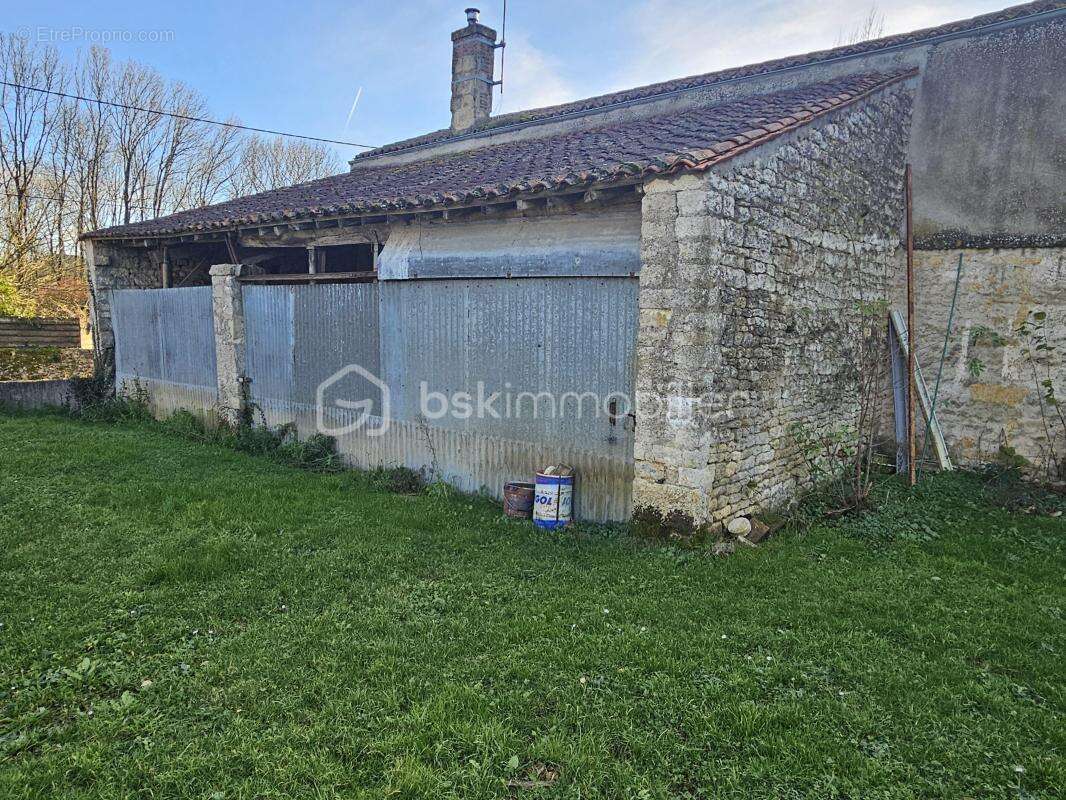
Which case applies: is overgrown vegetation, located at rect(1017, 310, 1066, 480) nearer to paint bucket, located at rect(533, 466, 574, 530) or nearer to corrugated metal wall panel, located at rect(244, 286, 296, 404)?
paint bucket, located at rect(533, 466, 574, 530)

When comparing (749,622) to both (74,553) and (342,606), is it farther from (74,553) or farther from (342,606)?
(74,553)

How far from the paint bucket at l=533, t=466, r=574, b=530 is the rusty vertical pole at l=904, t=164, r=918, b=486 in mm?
4275

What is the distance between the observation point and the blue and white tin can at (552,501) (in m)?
6.11

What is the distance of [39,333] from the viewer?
42.6 feet

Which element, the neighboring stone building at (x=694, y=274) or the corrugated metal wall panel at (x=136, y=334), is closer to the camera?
the neighboring stone building at (x=694, y=274)

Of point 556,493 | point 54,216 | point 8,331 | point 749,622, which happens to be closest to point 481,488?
point 556,493

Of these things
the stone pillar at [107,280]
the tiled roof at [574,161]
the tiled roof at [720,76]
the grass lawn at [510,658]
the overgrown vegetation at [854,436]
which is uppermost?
the tiled roof at [720,76]

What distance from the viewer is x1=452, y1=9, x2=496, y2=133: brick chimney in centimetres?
1301

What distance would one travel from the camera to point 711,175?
17.0 feet

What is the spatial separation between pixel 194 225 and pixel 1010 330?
452 inches

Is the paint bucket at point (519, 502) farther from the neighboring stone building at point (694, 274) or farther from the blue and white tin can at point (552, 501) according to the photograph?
the neighboring stone building at point (694, 274)

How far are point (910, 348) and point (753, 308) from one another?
3267 mm

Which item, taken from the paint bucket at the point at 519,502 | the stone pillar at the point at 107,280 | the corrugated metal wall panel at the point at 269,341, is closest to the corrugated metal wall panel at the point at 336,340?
the corrugated metal wall panel at the point at 269,341

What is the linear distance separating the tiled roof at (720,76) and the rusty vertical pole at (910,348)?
1.69 meters
